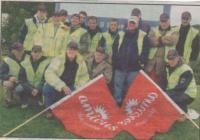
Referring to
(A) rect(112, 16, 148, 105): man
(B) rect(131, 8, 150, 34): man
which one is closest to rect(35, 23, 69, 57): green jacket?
(A) rect(112, 16, 148, 105): man

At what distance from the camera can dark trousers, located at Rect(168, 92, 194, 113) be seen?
361 inches

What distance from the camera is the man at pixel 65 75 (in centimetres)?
930

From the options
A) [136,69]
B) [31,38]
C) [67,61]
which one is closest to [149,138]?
[136,69]

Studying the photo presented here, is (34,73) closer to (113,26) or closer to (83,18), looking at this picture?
A: (83,18)

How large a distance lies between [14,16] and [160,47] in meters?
2.04

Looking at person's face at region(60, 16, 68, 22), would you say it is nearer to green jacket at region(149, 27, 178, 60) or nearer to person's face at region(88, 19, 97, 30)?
person's face at region(88, 19, 97, 30)

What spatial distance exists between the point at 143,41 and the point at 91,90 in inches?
37.7

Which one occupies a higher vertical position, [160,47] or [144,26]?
[144,26]

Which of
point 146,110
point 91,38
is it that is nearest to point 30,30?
point 91,38

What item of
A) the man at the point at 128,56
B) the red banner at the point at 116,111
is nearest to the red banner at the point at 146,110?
the red banner at the point at 116,111

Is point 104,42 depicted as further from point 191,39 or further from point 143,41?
point 191,39

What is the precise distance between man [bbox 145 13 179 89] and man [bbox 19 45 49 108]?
4.68 feet

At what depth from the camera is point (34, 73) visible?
939 centimetres

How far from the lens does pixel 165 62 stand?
9.20 metres
